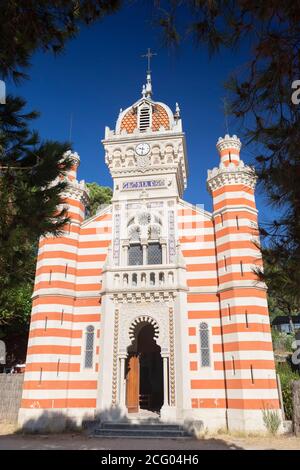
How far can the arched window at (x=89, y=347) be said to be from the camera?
17.1 metres

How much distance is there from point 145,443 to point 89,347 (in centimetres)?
560

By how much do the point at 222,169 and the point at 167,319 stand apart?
793 centimetres

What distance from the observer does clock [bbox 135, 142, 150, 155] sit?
2011 cm

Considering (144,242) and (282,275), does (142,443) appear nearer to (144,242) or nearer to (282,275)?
(144,242)

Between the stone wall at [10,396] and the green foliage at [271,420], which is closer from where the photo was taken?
the green foliage at [271,420]

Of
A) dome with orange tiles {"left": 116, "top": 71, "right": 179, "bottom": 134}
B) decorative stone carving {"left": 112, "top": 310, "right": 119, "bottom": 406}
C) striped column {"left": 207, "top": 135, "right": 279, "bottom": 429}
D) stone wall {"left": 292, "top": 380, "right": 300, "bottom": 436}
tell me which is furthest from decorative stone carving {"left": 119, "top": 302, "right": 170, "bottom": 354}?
dome with orange tiles {"left": 116, "top": 71, "right": 179, "bottom": 134}

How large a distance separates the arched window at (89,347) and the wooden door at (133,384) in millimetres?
1784

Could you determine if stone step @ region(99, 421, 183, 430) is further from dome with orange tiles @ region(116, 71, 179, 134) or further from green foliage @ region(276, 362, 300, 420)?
dome with orange tiles @ region(116, 71, 179, 134)

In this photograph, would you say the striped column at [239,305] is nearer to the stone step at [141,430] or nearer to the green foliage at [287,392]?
the green foliage at [287,392]

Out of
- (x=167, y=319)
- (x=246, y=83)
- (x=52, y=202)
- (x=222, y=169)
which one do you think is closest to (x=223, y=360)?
(x=167, y=319)

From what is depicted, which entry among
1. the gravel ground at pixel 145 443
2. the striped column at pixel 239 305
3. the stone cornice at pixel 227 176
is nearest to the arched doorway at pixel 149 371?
the striped column at pixel 239 305

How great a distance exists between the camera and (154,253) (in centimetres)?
1839
